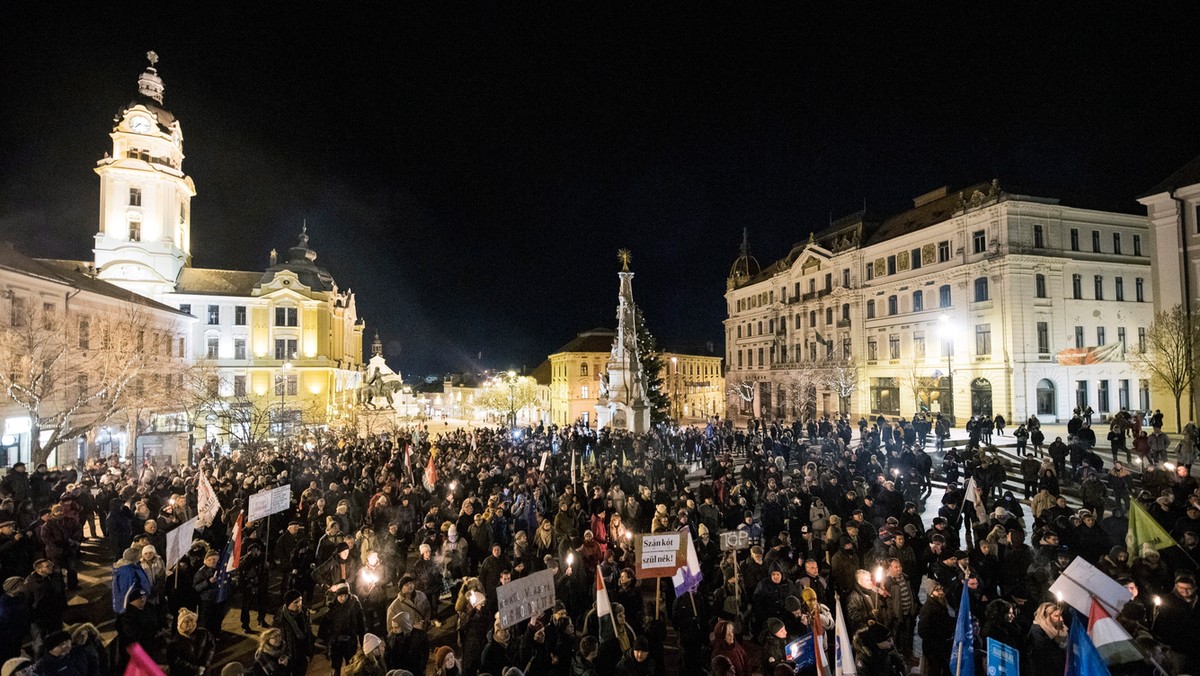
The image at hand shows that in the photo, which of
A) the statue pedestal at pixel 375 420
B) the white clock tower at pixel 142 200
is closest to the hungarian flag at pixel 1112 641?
the statue pedestal at pixel 375 420

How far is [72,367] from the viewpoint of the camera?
1037 inches

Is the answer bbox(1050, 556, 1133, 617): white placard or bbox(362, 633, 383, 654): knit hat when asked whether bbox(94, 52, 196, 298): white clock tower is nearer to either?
bbox(362, 633, 383, 654): knit hat

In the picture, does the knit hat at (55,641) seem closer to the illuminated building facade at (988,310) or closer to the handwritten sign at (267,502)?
the handwritten sign at (267,502)

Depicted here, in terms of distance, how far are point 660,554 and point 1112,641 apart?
4664 millimetres

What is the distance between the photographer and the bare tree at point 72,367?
2239 cm

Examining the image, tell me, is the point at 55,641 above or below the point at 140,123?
below

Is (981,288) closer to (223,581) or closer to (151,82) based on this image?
(223,581)

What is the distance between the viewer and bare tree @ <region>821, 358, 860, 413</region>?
43.2 metres

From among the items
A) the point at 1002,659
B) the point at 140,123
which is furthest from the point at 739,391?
the point at 140,123

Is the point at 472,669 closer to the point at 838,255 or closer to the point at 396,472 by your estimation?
the point at 396,472

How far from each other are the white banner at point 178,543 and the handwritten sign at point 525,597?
16.0ft

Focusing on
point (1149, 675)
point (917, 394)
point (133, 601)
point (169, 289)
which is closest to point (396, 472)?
point (133, 601)

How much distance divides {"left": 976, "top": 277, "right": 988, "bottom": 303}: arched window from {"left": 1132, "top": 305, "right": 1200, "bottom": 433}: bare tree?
40.9 feet

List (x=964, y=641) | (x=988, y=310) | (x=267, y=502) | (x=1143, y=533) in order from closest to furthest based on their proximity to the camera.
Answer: (x=964, y=641)
(x=1143, y=533)
(x=267, y=502)
(x=988, y=310)
